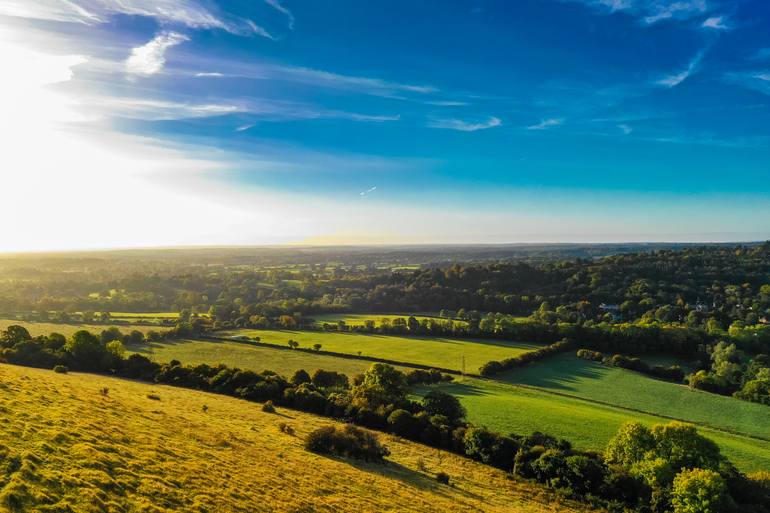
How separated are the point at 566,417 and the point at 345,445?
2577cm

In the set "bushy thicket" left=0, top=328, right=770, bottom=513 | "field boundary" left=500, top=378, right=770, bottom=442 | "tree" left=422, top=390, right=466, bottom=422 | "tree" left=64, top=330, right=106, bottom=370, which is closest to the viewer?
"bushy thicket" left=0, top=328, right=770, bottom=513

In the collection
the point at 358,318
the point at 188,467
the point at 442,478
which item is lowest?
the point at 358,318

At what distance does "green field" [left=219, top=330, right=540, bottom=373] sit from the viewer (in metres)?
73.8

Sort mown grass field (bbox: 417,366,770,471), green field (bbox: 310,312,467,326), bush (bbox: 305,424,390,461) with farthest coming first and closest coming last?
green field (bbox: 310,312,467,326), mown grass field (bbox: 417,366,770,471), bush (bbox: 305,424,390,461)

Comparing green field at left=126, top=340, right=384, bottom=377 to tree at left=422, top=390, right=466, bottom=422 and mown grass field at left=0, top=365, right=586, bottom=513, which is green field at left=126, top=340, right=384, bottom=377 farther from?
mown grass field at left=0, top=365, right=586, bottom=513

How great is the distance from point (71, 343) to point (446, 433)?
147 ft

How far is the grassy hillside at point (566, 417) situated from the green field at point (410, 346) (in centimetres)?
1214

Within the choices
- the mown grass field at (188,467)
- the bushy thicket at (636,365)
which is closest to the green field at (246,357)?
the mown grass field at (188,467)

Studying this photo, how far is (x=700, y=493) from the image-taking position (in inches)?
1064

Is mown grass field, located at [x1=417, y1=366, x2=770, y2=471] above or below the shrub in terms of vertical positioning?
below

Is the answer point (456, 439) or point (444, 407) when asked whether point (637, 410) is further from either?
point (456, 439)


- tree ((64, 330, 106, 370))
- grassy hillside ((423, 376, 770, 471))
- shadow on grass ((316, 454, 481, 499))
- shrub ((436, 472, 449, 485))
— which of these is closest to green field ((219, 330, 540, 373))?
grassy hillside ((423, 376, 770, 471))

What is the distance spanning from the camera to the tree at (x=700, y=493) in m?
26.6

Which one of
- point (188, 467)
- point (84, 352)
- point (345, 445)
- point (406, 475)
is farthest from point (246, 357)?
point (188, 467)
